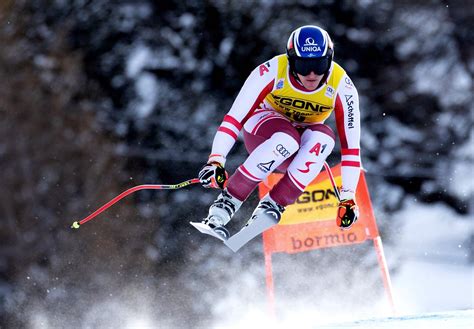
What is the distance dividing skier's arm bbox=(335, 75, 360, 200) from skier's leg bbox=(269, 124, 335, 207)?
13 cm

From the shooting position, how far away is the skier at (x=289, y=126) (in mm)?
5086

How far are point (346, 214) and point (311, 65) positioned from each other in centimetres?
110

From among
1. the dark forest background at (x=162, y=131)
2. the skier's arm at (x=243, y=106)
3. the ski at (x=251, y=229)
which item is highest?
the dark forest background at (x=162, y=131)

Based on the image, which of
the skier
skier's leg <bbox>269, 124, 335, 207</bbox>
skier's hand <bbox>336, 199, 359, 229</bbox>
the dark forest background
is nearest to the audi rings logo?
the skier

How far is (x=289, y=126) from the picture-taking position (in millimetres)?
5297

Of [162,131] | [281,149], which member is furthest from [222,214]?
[162,131]

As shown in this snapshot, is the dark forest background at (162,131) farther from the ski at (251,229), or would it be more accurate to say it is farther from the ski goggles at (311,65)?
the ski goggles at (311,65)

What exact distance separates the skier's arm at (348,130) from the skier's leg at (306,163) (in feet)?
0.43

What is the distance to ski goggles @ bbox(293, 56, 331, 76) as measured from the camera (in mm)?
5027

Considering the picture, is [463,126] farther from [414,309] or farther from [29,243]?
[29,243]

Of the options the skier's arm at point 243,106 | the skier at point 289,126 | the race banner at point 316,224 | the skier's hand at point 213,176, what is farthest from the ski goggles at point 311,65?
the race banner at point 316,224

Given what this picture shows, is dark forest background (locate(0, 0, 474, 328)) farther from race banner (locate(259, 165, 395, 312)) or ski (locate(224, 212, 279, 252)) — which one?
ski (locate(224, 212, 279, 252))

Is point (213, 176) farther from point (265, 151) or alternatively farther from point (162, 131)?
point (162, 131)

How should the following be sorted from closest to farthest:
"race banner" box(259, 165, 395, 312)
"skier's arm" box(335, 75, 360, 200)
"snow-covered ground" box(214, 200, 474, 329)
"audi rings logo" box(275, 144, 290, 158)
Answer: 1. "audi rings logo" box(275, 144, 290, 158)
2. "skier's arm" box(335, 75, 360, 200)
3. "race banner" box(259, 165, 395, 312)
4. "snow-covered ground" box(214, 200, 474, 329)
